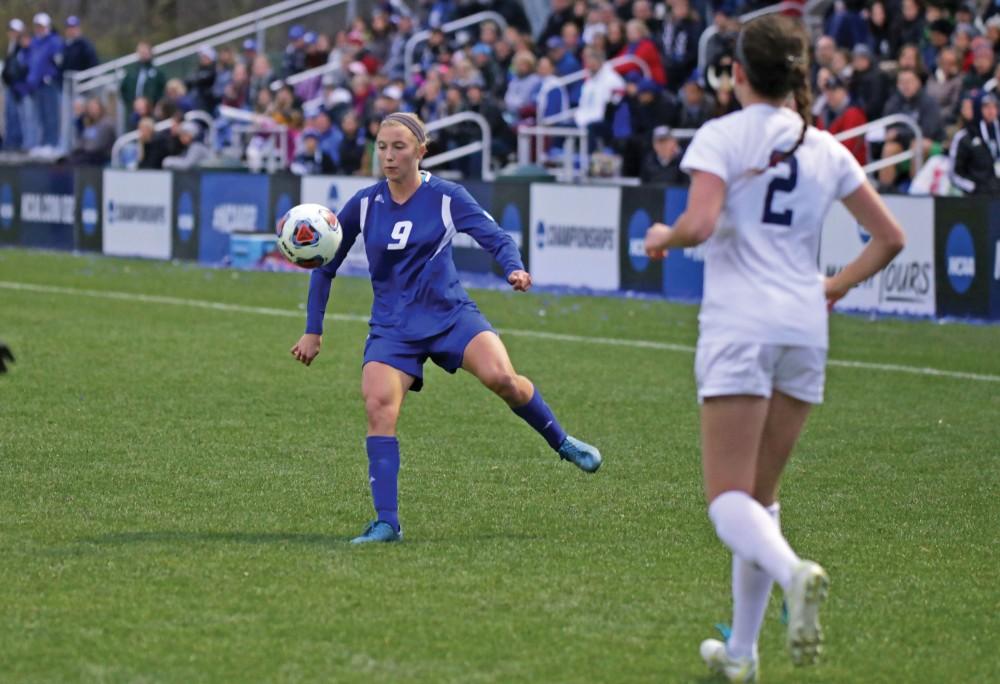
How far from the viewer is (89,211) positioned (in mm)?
26594

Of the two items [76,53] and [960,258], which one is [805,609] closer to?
[960,258]

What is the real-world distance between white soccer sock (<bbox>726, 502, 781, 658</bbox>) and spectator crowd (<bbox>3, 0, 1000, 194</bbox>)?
10.7 metres

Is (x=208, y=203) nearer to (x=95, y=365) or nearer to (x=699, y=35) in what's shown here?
(x=699, y=35)

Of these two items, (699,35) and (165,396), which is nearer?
(165,396)

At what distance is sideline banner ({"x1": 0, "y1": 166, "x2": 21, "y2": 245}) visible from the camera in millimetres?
27703

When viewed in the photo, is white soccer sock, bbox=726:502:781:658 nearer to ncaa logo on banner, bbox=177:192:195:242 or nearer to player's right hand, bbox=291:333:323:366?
player's right hand, bbox=291:333:323:366

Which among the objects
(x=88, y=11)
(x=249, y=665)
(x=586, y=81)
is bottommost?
(x=249, y=665)

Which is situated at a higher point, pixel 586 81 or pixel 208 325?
pixel 586 81

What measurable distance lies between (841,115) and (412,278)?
13.2 m

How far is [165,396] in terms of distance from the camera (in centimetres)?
1193

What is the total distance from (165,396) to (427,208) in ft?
14.9

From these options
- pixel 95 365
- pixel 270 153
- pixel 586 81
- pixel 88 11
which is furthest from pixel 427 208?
pixel 88 11

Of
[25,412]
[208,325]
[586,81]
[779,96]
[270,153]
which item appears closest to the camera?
[779,96]

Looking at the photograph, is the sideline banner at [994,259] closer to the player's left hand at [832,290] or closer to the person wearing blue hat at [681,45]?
the person wearing blue hat at [681,45]
